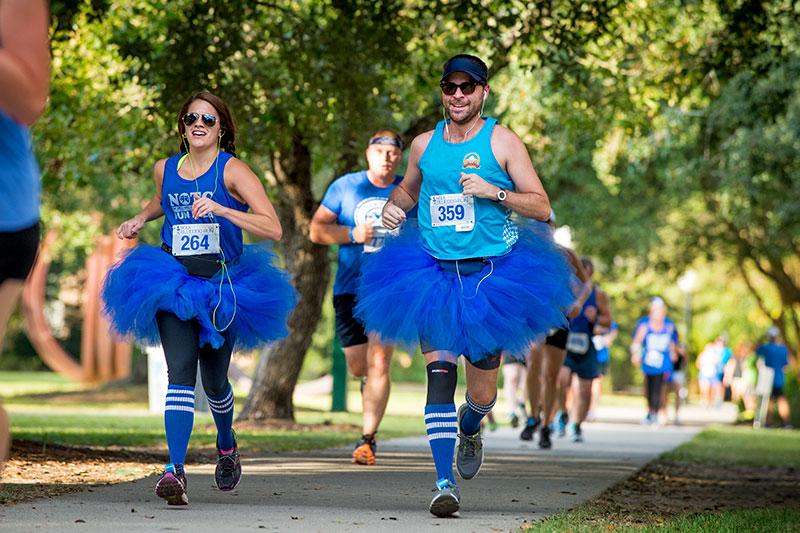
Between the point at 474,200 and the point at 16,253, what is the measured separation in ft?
11.2

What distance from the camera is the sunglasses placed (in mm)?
8125

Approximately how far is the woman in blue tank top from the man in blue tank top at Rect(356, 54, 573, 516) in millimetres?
672

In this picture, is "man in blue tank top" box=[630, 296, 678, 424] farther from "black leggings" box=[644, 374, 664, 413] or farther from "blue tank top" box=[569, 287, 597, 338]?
"blue tank top" box=[569, 287, 597, 338]

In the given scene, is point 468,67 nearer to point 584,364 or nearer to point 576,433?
point 584,364

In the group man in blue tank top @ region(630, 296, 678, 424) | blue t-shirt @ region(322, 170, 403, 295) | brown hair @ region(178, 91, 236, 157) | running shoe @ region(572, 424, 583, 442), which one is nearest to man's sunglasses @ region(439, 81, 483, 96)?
brown hair @ region(178, 91, 236, 157)

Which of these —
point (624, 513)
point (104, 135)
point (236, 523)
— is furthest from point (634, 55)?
point (236, 523)

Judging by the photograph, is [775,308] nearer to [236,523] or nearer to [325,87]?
[325,87]


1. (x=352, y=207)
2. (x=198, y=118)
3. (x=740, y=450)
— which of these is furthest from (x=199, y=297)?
(x=740, y=450)

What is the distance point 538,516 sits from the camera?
25.6 feet

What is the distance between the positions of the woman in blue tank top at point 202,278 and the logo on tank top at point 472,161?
1.08 meters

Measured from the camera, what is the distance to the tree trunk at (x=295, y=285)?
18203 mm

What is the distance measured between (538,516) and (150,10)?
856cm

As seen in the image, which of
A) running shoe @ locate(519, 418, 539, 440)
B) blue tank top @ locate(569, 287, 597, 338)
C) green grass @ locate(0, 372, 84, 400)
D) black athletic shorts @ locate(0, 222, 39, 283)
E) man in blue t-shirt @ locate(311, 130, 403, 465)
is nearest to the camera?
black athletic shorts @ locate(0, 222, 39, 283)

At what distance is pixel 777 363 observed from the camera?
97.7 ft
